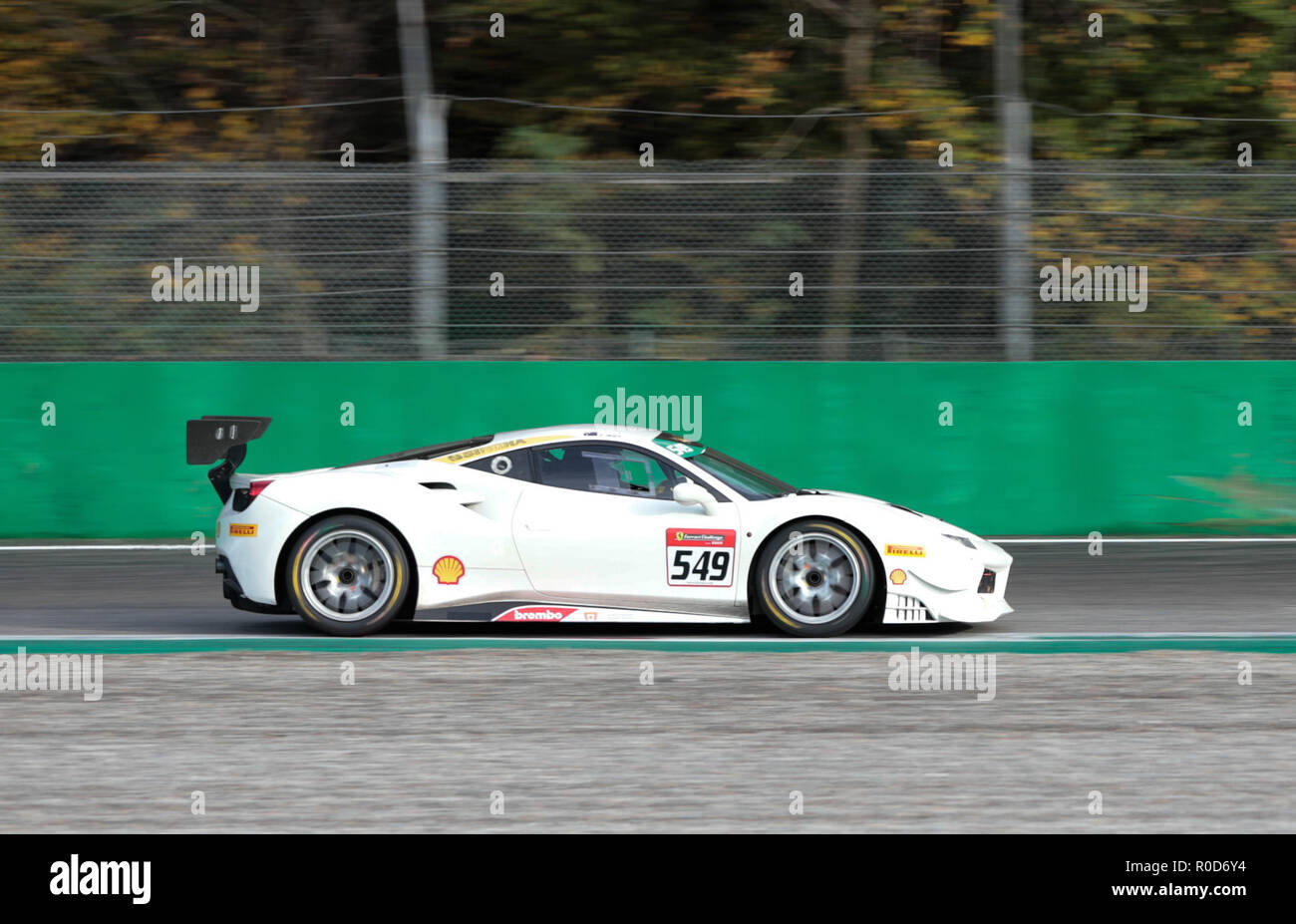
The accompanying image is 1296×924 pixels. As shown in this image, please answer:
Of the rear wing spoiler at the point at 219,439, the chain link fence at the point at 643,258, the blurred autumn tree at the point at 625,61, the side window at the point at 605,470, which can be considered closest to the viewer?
the side window at the point at 605,470

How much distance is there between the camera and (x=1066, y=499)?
12.8 metres

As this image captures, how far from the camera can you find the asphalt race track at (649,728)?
5195 mm

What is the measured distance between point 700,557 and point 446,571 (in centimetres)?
126

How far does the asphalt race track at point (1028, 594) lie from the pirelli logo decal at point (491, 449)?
88 centimetres

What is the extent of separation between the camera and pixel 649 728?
21.0ft

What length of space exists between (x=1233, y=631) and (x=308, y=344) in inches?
294

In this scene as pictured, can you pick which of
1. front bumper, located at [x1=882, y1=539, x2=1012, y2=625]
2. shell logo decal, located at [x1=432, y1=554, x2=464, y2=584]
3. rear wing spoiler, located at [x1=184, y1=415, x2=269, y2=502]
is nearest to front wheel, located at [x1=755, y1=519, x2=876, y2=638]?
front bumper, located at [x1=882, y1=539, x2=1012, y2=625]

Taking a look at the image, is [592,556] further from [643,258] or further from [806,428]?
[643,258]

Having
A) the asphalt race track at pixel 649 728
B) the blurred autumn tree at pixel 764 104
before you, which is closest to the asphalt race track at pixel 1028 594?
the asphalt race track at pixel 649 728

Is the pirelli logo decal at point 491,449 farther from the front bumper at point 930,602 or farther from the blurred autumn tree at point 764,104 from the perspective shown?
the blurred autumn tree at point 764,104

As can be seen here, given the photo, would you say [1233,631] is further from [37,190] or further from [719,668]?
[37,190]

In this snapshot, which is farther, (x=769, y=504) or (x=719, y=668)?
(x=769, y=504)

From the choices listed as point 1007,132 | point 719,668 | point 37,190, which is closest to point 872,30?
point 1007,132
